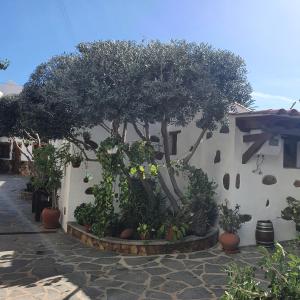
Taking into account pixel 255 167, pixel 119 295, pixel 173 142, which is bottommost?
pixel 119 295

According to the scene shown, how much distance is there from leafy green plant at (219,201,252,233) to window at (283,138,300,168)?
177cm

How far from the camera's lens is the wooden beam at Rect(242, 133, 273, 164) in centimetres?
772

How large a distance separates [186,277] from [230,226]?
6.74 feet

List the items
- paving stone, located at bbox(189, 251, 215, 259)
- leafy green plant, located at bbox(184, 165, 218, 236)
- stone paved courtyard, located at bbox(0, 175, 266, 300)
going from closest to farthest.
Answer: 1. stone paved courtyard, located at bbox(0, 175, 266, 300)
2. paving stone, located at bbox(189, 251, 215, 259)
3. leafy green plant, located at bbox(184, 165, 218, 236)

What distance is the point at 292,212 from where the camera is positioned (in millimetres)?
8391

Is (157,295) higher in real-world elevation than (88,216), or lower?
lower

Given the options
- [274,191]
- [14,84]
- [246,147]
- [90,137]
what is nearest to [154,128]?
[90,137]

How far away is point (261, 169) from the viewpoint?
862 cm

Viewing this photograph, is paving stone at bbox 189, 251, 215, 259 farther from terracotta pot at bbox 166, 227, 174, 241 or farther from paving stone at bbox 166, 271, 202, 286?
paving stone at bbox 166, 271, 202, 286

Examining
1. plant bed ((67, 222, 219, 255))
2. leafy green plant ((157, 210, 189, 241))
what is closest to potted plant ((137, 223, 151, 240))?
plant bed ((67, 222, 219, 255))

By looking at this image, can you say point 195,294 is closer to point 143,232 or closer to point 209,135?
point 143,232

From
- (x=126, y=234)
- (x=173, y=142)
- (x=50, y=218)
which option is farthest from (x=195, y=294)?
(x=173, y=142)

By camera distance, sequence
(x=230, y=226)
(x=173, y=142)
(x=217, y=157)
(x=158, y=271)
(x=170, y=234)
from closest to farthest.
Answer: (x=158, y=271)
(x=170, y=234)
(x=230, y=226)
(x=217, y=157)
(x=173, y=142)

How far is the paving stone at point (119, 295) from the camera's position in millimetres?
5379
